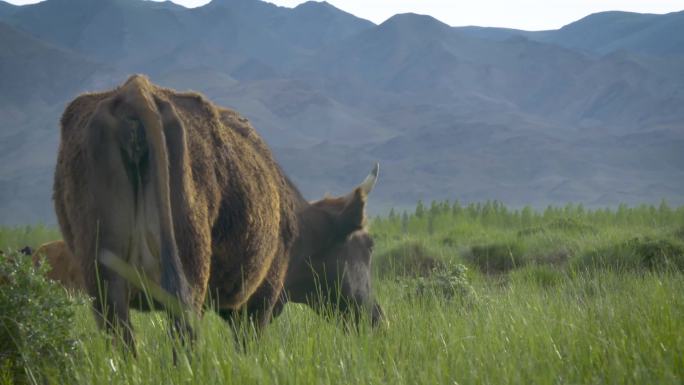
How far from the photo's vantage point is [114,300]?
13.0 ft

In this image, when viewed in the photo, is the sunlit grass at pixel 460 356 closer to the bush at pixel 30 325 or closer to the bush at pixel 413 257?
the bush at pixel 30 325

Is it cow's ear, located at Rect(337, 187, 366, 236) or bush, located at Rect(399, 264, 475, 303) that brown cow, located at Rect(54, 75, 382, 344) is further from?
bush, located at Rect(399, 264, 475, 303)

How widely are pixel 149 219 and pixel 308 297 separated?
10.2ft

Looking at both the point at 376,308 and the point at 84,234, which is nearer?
the point at 84,234

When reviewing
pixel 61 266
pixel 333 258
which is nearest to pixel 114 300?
pixel 333 258

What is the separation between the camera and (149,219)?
4012mm

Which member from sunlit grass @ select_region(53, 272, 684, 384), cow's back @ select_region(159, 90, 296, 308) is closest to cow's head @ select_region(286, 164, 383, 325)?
cow's back @ select_region(159, 90, 296, 308)

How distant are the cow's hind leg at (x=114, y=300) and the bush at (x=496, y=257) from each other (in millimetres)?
11095

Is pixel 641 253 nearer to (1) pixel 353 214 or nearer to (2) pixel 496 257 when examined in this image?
(2) pixel 496 257

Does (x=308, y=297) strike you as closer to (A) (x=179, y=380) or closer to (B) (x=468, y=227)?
(A) (x=179, y=380)

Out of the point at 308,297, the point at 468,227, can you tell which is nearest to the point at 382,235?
the point at 468,227

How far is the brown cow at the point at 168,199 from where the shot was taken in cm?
398

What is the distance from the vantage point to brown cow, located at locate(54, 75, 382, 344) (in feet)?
13.1

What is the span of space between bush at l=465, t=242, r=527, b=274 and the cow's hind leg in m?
11.1
